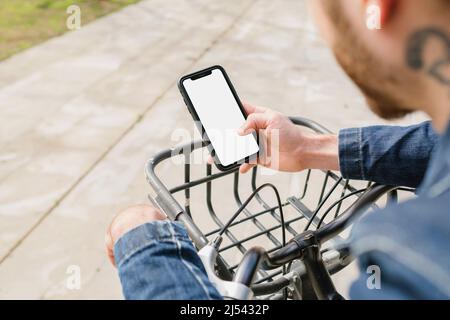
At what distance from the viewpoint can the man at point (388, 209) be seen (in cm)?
57

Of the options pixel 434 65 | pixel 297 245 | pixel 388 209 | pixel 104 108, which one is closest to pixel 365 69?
pixel 434 65

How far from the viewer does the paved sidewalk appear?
102 inches

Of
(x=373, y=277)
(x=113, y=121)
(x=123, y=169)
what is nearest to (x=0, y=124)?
(x=113, y=121)

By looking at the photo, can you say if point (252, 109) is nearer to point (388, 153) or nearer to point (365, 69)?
point (388, 153)

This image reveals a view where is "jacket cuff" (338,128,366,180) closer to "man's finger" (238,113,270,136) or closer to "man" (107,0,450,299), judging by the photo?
"man's finger" (238,113,270,136)

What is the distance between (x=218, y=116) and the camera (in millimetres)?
1439

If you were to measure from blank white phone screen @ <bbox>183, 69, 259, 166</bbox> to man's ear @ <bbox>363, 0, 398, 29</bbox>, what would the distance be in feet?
2.48

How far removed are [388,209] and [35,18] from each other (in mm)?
6825

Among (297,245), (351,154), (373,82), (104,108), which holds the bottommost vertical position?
(104,108)

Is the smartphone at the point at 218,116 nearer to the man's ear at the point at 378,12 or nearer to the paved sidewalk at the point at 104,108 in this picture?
the man's ear at the point at 378,12

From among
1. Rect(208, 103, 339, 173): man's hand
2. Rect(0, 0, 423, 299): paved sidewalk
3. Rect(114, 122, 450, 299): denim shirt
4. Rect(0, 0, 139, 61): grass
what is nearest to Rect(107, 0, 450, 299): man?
Rect(114, 122, 450, 299): denim shirt

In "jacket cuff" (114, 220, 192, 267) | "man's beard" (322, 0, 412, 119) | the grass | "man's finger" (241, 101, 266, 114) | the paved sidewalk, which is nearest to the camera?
"man's beard" (322, 0, 412, 119)

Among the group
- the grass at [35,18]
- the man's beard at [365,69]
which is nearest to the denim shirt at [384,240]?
the man's beard at [365,69]
